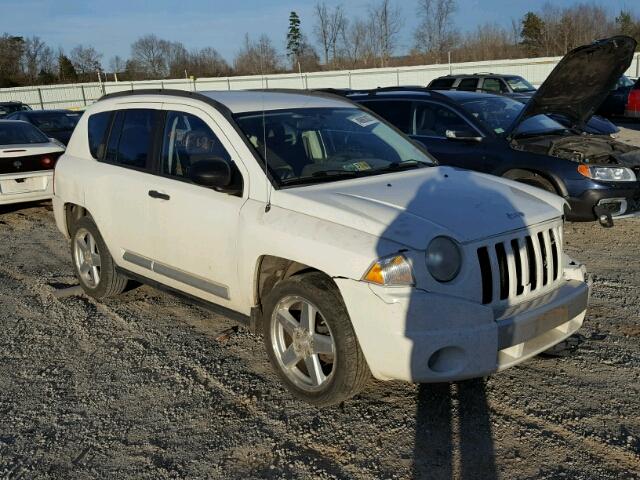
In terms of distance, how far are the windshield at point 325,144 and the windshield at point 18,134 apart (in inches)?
286

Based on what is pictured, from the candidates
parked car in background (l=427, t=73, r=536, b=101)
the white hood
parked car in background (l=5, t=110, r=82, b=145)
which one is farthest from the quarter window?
parked car in background (l=427, t=73, r=536, b=101)

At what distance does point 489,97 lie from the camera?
916 centimetres

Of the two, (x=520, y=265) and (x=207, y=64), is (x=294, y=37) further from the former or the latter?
(x=520, y=265)

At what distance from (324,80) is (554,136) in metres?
30.0

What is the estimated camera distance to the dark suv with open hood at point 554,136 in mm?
7199

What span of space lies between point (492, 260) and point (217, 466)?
1820 mm

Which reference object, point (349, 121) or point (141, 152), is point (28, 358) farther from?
point (349, 121)

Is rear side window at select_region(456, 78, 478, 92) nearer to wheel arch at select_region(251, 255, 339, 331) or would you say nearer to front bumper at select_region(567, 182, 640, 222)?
front bumper at select_region(567, 182, 640, 222)

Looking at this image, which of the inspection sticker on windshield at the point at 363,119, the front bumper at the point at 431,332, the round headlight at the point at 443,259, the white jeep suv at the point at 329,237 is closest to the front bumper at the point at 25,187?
the white jeep suv at the point at 329,237

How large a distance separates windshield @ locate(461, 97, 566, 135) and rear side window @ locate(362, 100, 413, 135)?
78 cm

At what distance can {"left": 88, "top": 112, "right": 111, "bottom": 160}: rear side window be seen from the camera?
5.56 meters

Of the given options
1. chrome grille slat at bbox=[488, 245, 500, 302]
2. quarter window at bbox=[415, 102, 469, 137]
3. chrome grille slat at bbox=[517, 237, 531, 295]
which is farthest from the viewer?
quarter window at bbox=[415, 102, 469, 137]

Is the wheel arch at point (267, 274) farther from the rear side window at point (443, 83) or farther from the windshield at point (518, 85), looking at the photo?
the rear side window at point (443, 83)

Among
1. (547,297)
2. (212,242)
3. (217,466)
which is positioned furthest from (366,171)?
(217,466)
